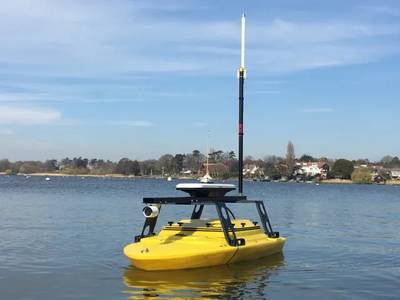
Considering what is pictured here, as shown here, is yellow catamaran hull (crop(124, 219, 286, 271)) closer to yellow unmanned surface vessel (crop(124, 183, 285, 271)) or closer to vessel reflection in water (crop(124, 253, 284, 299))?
yellow unmanned surface vessel (crop(124, 183, 285, 271))

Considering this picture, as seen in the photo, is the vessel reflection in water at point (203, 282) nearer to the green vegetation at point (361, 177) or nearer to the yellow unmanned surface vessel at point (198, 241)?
the yellow unmanned surface vessel at point (198, 241)

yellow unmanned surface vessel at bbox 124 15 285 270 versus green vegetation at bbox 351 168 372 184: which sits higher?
green vegetation at bbox 351 168 372 184

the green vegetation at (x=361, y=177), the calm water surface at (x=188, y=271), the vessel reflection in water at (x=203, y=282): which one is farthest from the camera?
the green vegetation at (x=361, y=177)

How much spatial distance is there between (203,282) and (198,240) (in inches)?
69.9

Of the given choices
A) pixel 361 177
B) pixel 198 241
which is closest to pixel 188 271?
pixel 198 241

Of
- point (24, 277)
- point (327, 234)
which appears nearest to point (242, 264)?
point (24, 277)

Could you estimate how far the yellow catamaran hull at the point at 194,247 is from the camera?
1508 centimetres

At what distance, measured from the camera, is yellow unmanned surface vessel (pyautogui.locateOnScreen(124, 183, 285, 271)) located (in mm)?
15148

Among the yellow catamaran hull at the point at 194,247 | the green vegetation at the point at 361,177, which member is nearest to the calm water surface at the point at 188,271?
the yellow catamaran hull at the point at 194,247

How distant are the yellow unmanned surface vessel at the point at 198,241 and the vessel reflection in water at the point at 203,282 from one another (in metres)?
0.24

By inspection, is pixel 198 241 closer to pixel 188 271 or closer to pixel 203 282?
pixel 188 271

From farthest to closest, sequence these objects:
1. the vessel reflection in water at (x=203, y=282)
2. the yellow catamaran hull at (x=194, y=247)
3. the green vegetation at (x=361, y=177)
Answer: the green vegetation at (x=361, y=177) < the yellow catamaran hull at (x=194, y=247) < the vessel reflection in water at (x=203, y=282)

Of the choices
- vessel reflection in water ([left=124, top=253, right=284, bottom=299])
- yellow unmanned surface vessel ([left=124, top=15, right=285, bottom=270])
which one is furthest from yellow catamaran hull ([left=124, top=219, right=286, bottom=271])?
→ vessel reflection in water ([left=124, top=253, right=284, bottom=299])

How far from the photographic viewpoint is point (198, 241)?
629 inches
